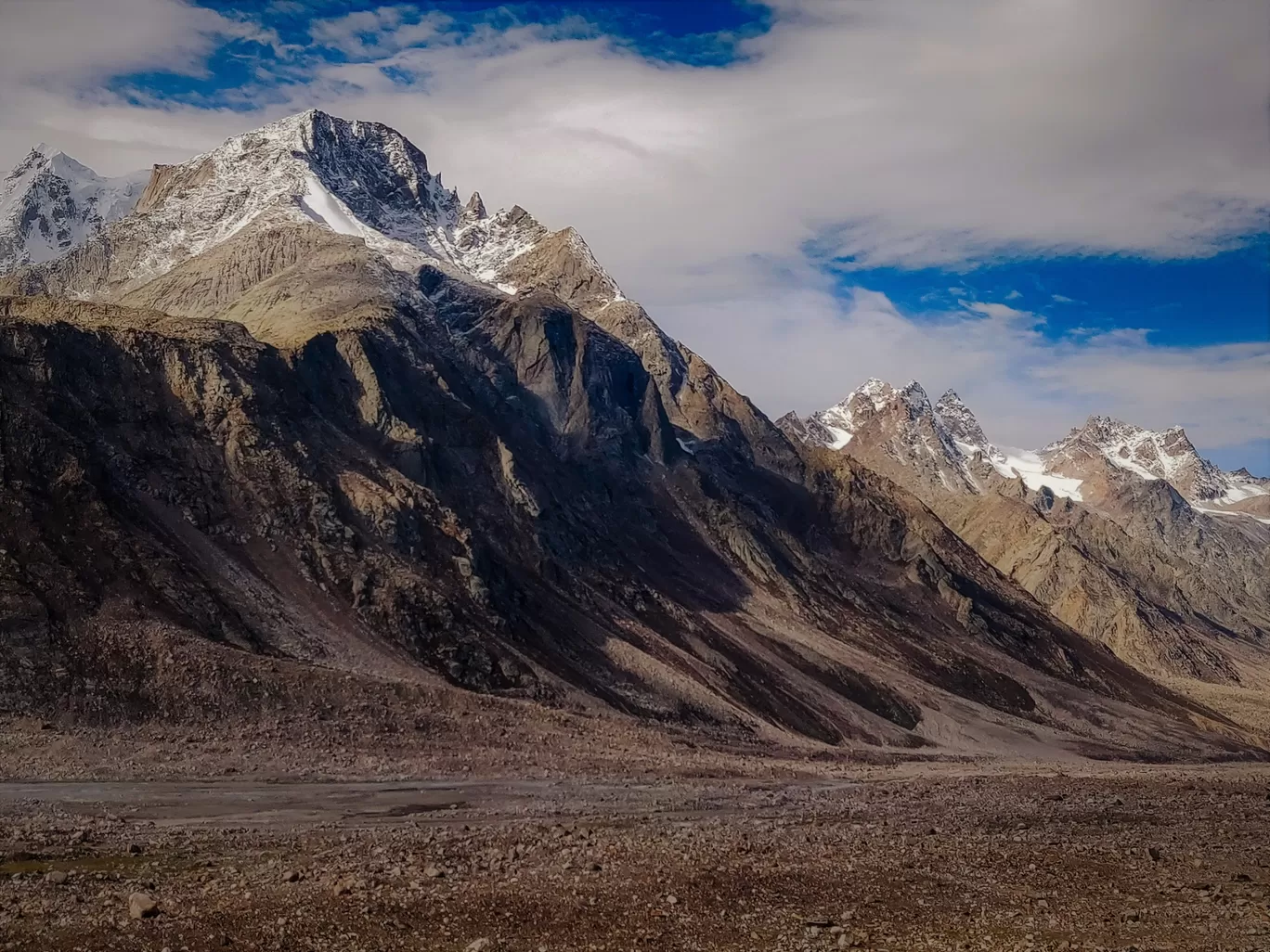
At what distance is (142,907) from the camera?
30.5m

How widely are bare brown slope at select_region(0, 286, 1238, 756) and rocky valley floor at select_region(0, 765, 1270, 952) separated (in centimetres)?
2980

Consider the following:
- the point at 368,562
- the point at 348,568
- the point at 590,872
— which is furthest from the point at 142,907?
the point at 368,562

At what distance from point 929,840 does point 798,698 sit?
97.4 m

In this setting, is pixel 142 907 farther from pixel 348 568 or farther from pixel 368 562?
pixel 368 562

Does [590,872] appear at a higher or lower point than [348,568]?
lower

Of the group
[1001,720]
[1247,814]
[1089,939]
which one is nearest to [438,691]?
[1247,814]

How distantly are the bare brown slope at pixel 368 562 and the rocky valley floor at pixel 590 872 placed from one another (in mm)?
29800

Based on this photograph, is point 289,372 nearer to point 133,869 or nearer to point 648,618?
point 648,618

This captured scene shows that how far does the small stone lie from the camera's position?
3039cm

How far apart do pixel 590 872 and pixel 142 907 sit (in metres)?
14.3

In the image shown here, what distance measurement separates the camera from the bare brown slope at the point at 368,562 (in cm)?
8981

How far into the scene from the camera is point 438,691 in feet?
303

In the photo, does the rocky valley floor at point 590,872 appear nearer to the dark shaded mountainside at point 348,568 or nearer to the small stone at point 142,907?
the small stone at point 142,907

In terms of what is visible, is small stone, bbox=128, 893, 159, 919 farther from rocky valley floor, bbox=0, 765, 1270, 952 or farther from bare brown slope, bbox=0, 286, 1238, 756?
bare brown slope, bbox=0, 286, 1238, 756
